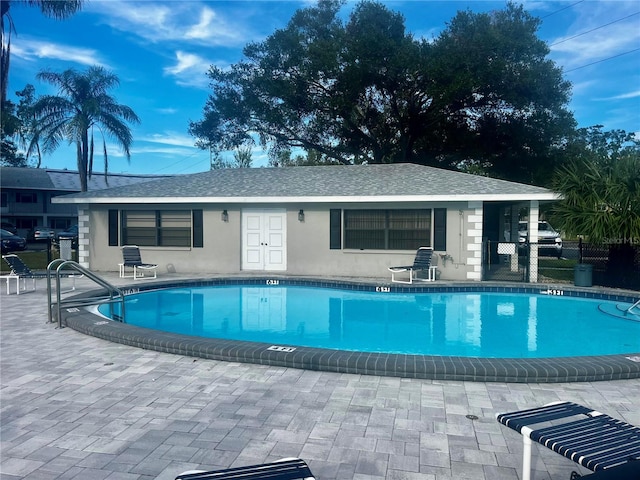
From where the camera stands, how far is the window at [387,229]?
15031 millimetres

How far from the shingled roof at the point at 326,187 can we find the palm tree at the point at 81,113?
9380 mm

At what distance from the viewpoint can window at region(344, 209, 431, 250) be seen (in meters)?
15.0

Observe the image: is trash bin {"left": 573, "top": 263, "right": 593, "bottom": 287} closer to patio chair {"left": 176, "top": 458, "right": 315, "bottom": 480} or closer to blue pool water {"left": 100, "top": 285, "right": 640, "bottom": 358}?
blue pool water {"left": 100, "top": 285, "right": 640, "bottom": 358}

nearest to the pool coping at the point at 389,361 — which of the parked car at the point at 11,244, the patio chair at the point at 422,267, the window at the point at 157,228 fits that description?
the patio chair at the point at 422,267

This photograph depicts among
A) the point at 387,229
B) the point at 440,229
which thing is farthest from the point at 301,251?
the point at 440,229

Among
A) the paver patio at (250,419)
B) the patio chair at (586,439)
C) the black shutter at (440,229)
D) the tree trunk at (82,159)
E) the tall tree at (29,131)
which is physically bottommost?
the paver patio at (250,419)

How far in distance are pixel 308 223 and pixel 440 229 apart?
4.31m

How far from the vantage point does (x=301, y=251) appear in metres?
16.1

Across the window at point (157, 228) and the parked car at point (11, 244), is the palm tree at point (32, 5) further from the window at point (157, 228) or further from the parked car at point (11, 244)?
the window at point (157, 228)

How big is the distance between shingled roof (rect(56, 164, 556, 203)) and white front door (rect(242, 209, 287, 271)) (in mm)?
851

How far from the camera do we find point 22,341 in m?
6.99

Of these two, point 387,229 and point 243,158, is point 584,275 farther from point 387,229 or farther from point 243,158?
point 243,158

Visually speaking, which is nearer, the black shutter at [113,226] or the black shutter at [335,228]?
the black shutter at [335,228]

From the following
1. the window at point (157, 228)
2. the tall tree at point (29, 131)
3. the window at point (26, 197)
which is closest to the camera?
the window at point (157, 228)
